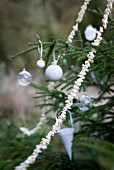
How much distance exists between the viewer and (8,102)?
212 centimetres

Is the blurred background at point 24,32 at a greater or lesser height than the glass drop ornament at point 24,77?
greater

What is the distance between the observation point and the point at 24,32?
2027 millimetres

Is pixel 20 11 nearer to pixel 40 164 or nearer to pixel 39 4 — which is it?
pixel 39 4

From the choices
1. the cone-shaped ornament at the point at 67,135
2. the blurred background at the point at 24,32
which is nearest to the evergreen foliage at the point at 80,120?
the cone-shaped ornament at the point at 67,135

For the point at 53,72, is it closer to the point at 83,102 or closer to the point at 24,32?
the point at 83,102

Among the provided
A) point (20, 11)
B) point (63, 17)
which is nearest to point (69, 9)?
point (63, 17)

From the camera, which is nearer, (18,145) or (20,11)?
(18,145)

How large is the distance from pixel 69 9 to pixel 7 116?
3.33 feet

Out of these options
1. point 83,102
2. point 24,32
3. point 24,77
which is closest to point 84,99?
point 83,102

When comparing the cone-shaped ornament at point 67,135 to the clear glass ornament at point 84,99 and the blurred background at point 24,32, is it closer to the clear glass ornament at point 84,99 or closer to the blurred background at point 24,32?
the clear glass ornament at point 84,99

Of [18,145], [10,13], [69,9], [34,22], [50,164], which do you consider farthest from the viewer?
[69,9]

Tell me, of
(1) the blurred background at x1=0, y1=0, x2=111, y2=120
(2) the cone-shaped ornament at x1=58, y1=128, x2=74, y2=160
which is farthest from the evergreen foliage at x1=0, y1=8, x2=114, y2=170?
(1) the blurred background at x1=0, y1=0, x2=111, y2=120

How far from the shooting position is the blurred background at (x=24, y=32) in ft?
6.16

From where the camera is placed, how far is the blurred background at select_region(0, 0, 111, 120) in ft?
6.16
